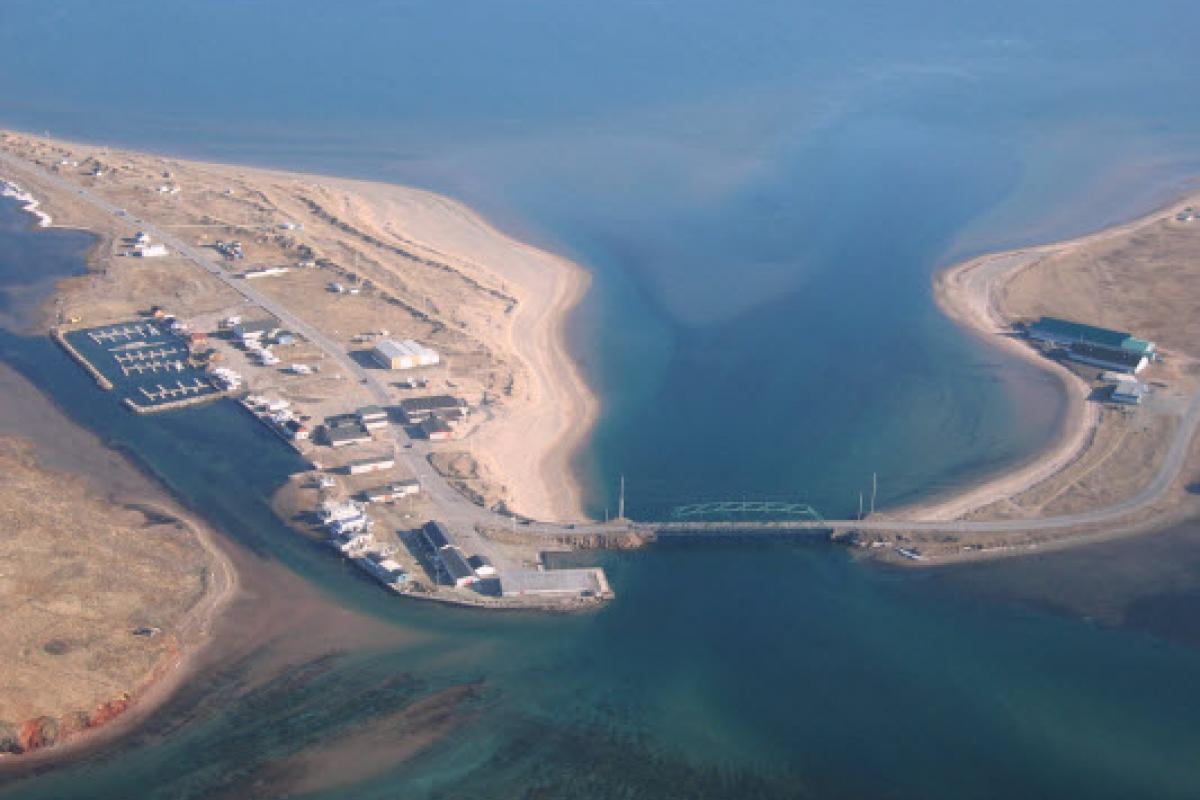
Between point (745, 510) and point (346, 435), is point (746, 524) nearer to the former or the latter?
point (745, 510)

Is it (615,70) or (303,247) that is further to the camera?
(615,70)

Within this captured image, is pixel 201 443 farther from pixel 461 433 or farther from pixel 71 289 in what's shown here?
pixel 71 289

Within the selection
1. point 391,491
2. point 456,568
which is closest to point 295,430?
point 391,491

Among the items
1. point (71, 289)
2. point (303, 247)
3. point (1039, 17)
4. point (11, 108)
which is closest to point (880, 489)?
point (303, 247)

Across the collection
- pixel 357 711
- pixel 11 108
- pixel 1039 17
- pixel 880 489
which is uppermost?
pixel 1039 17

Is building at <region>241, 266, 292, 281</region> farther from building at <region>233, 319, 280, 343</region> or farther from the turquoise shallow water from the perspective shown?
the turquoise shallow water

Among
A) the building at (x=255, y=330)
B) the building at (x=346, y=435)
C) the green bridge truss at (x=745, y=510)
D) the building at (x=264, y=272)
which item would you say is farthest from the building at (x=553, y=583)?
the building at (x=264, y=272)

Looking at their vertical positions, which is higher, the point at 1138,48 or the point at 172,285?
the point at 1138,48
